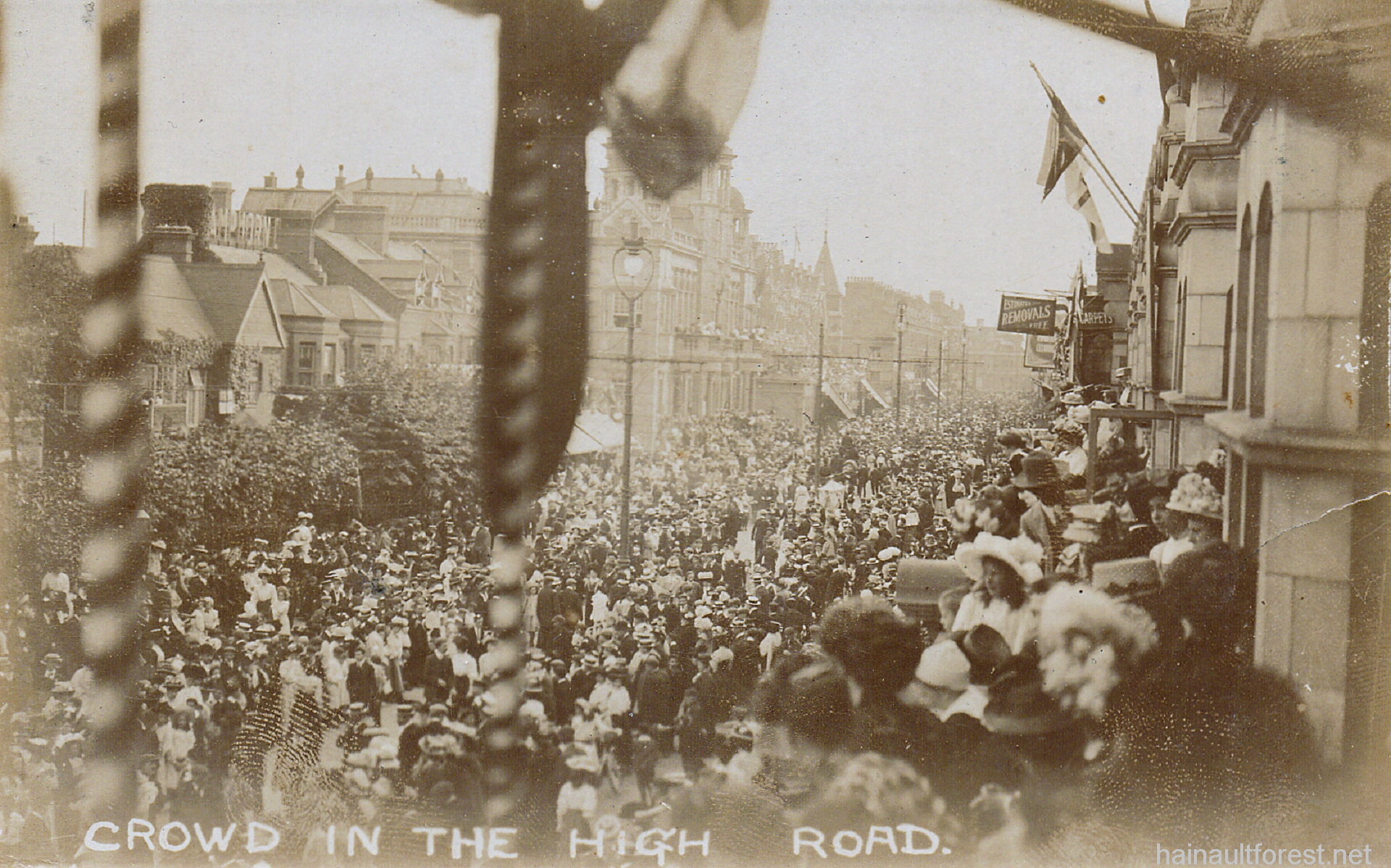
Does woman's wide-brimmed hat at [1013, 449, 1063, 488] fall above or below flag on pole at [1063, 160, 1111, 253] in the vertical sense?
below

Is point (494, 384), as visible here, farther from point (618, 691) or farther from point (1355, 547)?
point (1355, 547)

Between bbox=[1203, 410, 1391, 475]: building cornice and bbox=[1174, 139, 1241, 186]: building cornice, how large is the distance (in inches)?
67.0

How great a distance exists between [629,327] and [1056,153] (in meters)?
2.91

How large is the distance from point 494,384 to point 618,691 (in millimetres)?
2135

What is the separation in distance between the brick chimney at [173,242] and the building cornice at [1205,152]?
626 cm

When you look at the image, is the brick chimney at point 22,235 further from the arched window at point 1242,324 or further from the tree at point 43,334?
the arched window at point 1242,324

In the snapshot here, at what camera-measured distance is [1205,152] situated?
231 inches

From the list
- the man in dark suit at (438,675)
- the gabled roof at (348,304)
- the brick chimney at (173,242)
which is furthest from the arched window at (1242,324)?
the brick chimney at (173,242)

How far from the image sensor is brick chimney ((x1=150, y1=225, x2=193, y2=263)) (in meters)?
6.57

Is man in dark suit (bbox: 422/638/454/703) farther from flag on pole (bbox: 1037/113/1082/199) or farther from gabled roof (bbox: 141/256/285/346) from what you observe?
flag on pole (bbox: 1037/113/1082/199)

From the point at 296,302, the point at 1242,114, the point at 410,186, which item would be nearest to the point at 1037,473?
the point at 1242,114

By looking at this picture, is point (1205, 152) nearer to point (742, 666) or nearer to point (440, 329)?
point (742, 666)

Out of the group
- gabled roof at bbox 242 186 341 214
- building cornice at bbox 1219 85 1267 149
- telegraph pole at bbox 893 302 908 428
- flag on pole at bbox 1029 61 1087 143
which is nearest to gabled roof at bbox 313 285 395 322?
gabled roof at bbox 242 186 341 214

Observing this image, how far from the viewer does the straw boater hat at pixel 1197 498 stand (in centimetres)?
574
